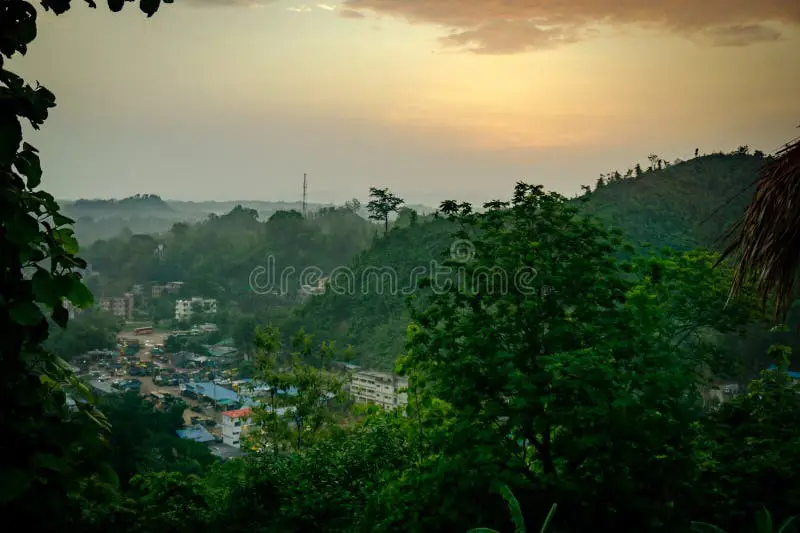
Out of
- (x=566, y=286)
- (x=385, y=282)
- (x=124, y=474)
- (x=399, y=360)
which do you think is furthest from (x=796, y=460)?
(x=385, y=282)

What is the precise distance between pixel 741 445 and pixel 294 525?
2818 millimetres

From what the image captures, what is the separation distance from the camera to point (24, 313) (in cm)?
131

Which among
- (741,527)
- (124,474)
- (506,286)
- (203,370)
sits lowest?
(203,370)

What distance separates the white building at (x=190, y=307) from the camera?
35.8 meters

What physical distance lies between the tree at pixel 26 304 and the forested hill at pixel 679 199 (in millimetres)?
16290

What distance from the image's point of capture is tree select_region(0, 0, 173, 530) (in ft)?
4.31

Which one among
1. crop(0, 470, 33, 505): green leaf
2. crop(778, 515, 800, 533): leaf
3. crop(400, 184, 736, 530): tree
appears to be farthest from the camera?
crop(400, 184, 736, 530): tree

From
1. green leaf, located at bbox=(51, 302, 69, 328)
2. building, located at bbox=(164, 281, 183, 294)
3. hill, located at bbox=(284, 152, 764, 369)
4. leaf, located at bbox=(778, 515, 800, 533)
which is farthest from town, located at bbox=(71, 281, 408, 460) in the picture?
green leaf, located at bbox=(51, 302, 69, 328)

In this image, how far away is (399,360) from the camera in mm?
4105

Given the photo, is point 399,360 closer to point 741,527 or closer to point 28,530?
point 741,527

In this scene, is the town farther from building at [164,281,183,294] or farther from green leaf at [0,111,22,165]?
green leaf at [0,111,22,165]

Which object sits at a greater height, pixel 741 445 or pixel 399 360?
pixel 399 360

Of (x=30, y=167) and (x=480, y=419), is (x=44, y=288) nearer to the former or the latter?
(x=30, y=167)

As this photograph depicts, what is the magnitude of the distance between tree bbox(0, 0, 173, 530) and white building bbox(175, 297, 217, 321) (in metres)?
35.7
